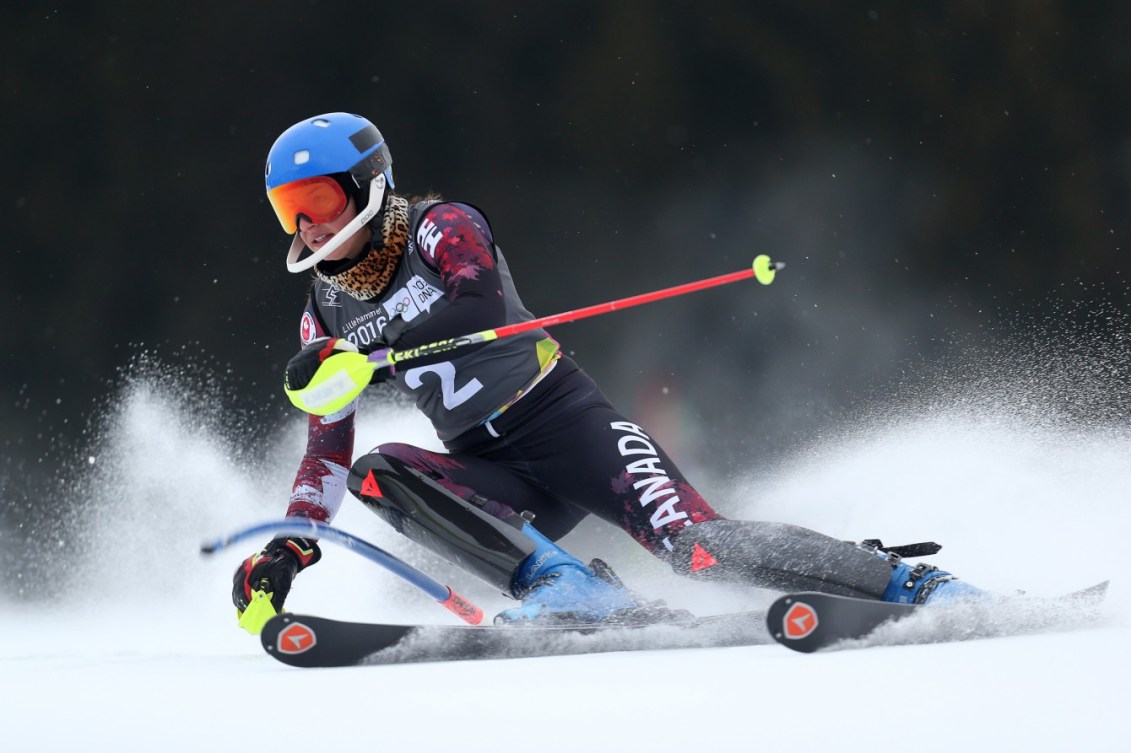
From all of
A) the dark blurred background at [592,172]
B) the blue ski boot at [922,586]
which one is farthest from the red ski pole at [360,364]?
the dark blurred background at [592,172]

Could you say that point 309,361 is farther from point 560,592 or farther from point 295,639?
point 560,592

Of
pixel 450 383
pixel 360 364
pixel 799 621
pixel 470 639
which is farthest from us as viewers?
pixel 450 383

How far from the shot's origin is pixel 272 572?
7.34 ft

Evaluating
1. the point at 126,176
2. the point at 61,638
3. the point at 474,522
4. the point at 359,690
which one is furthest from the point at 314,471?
the point at 126,176

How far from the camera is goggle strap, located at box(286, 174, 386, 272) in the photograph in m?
2.37

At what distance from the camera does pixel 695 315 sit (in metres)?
4.71

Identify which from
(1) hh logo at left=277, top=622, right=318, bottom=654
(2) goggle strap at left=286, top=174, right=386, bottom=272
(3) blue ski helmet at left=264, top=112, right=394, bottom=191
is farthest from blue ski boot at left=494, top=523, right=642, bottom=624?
(3) blue ski helmet at left=264, top=112, right=394, bottom=191

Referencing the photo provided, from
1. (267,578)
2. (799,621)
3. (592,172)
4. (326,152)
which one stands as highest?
(592,172)

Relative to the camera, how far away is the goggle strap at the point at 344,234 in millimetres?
2365

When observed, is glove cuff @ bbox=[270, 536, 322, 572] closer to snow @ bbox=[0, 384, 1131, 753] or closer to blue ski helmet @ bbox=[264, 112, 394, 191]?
snow @ bbox=[0, 384, 1131, 753]

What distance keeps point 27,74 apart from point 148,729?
435cm

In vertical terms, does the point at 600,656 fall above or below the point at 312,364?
below

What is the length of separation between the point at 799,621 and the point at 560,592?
0.59 m

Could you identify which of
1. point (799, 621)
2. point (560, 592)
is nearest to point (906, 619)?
point (799, 621)
